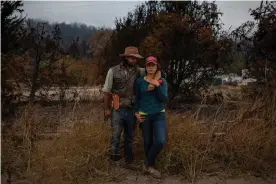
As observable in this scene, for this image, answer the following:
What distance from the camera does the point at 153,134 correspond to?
17.4 ft

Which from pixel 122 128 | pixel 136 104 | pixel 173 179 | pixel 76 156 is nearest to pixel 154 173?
pixel 173 179

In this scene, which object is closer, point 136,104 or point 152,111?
point 152,111

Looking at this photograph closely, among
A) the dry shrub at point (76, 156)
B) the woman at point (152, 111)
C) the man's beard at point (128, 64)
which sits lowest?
the dry shrub at point (76, 156)

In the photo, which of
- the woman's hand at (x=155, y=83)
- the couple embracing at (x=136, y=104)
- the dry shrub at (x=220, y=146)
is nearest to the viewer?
the woman's hand at (x=155, y=83)

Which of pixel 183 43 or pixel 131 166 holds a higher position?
pixel 183 43

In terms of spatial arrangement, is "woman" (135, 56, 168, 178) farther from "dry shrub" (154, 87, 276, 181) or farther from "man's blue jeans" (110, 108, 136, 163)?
"dry shrub" (154, 87, 276, 181)

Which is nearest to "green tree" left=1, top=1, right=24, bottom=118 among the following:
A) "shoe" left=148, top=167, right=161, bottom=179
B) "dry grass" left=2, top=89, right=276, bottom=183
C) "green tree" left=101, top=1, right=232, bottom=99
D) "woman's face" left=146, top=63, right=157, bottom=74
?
"dry grass" left=2, top=89, right=276, bottom=183

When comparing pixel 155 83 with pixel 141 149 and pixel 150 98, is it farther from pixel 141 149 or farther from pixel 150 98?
pixel 141 149

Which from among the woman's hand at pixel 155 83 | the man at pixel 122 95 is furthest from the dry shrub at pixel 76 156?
the woman's hand at pixel 155 83

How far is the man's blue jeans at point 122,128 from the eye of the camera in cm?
548

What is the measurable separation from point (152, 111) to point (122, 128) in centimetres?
62

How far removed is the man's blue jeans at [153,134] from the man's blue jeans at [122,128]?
11.5 inches

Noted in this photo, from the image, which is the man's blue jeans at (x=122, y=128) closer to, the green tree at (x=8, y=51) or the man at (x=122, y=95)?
the man at (x=122, y=95)

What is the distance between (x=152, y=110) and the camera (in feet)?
17.1
